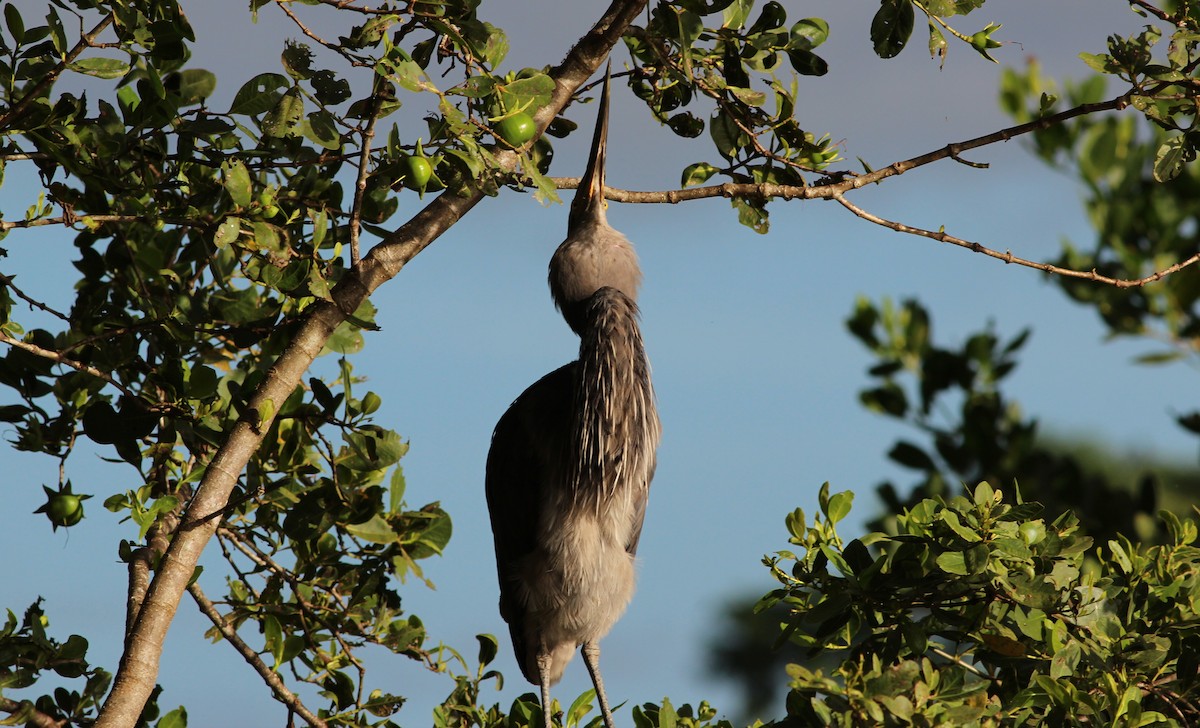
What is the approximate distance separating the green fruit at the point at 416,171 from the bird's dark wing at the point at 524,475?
1.82 m

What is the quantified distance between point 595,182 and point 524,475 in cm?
122

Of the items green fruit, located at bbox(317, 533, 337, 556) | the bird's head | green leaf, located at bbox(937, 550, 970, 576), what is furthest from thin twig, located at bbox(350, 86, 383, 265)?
the bird's head

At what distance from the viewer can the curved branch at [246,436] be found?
2695mm

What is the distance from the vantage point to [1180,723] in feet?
9.29

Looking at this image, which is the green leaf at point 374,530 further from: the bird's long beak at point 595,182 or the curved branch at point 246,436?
the bird's long beak at point 595,182

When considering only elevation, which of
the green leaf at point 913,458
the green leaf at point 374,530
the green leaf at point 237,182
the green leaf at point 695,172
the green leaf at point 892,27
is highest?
the green leaf at point 913,458

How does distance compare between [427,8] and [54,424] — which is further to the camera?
[54,424]

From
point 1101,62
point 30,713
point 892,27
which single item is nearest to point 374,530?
point 30,713

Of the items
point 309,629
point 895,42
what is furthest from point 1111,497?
point 309,629

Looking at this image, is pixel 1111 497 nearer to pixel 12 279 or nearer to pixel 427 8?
pixel 427 8

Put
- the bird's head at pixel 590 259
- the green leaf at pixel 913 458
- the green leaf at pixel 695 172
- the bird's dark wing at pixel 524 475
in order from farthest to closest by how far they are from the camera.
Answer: the green leaf at pixel 913 458
the bird's head at pixel 590 259
the bird's dark wing at pixel 524 475
the green leaf at pixel 695 172

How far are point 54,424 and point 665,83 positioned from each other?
2065mm

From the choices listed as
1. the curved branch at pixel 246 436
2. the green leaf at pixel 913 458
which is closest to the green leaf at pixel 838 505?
the curved branch at pixel 246 436

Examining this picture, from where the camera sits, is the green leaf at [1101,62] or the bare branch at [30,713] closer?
the bare branch at [30,713]
